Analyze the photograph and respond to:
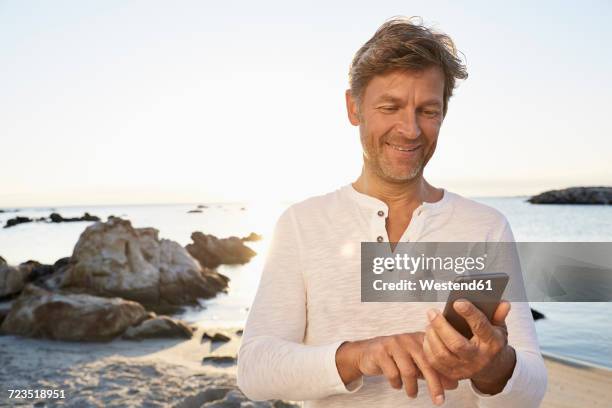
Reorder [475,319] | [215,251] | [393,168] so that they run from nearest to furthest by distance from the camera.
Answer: [475,319]
[393,168]
[215,251]

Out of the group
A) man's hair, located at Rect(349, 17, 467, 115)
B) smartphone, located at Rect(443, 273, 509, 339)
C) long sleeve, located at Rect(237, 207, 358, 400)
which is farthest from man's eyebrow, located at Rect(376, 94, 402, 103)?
smartphone, located at Rect(443, 273, 509, 339)

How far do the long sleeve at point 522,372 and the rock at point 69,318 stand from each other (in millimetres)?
10223

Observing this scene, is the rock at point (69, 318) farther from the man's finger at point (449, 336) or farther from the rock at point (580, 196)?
the rock at point (580, 196)

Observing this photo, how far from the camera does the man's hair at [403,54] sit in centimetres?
225

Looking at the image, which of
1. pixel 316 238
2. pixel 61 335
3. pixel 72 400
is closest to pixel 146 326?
pixel 61 335

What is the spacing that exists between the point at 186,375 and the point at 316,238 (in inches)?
278

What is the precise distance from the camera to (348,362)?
173 centimetres

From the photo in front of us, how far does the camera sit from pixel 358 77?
241 cm

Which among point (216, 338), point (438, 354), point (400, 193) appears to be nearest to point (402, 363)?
point (438, 354)

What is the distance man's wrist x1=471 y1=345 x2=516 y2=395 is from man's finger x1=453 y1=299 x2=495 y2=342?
20 centimetres

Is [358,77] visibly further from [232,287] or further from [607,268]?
[607,268]

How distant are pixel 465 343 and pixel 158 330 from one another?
10.7 meters

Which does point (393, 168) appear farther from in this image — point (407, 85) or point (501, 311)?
point (501, 311)

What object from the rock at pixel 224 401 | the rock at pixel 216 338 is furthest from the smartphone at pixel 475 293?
the rock at pixel 216 338
